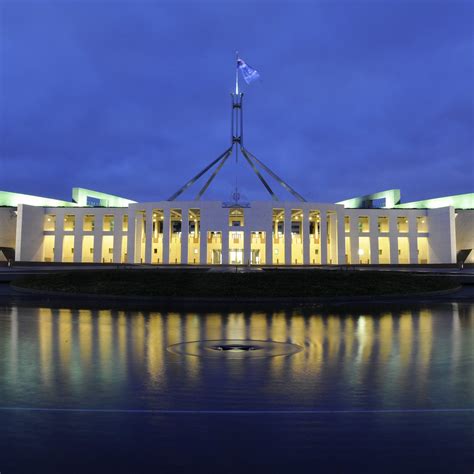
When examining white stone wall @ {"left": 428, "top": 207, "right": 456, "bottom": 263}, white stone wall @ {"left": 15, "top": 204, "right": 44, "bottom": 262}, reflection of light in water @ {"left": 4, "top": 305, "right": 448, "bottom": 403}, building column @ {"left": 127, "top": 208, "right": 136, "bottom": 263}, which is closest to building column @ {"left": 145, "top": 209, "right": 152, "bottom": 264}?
building column @ {"left": 127, "top": 208, "right": 136, "bottom": 263}

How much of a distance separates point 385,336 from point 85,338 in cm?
686

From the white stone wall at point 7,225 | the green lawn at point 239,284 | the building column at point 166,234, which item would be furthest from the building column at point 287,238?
the white stone wall at point 7,225

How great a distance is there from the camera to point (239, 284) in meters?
23.1

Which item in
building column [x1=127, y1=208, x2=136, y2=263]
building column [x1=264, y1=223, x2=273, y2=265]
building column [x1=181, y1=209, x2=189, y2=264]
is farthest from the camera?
building column [x1=127, y1=208, x2=136, y2=263]

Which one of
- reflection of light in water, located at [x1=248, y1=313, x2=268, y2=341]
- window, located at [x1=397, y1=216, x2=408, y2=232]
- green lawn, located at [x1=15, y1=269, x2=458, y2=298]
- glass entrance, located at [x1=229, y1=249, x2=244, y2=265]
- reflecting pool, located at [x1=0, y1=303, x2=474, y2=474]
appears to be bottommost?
reflecting pool, located at [x1=0, y1=303, x2=474, y2=474]

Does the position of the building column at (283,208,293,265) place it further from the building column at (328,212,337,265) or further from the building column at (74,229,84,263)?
the building column at (74,229,84,263)

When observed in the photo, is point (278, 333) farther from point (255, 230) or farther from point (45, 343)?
point (255, 230)

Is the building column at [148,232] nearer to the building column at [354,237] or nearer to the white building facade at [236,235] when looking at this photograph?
the white building facade at [236,235]

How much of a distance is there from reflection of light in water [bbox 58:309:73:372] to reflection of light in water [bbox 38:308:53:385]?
0.20 meters

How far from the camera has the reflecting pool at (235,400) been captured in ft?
14.0

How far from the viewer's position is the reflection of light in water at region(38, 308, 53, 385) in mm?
7465

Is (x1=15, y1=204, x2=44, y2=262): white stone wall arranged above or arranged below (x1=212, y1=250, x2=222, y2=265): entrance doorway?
above

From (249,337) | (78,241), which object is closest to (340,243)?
(78,241)

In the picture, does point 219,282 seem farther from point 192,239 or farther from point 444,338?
point 192,239
